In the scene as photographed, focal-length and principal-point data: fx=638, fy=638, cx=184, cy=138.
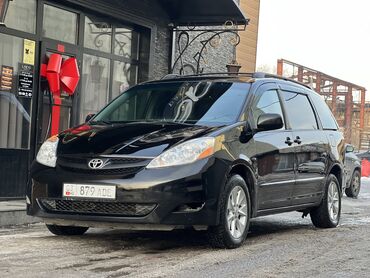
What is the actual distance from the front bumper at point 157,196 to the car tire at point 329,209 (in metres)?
2.72

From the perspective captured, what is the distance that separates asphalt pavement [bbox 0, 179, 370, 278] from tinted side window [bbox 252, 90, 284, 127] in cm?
139

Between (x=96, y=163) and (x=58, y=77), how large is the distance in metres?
4.72

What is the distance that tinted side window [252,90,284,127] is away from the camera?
678 centimetres

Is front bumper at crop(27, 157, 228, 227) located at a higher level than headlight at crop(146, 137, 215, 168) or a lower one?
lower

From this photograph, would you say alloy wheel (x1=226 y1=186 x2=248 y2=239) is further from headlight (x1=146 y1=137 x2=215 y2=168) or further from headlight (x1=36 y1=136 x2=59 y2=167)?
headlight (x1=36 y1=136 x2=59 y2=167)

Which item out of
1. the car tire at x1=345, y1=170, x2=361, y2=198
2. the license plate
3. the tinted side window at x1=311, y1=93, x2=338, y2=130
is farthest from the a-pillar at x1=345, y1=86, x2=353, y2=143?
the license plate

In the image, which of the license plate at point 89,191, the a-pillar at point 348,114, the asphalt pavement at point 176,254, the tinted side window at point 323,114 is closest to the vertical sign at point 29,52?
the asphalt pavement at point 176,254

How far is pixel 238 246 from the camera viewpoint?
20.3ft

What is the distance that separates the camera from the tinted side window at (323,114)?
852cm

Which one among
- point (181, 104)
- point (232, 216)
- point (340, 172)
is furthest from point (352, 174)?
point (232, 216)

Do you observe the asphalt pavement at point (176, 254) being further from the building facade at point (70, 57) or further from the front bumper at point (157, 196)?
the building facade at point (70, 57)

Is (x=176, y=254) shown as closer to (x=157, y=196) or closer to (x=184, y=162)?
(x=157, y=196)

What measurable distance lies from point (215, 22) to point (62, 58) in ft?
11.4

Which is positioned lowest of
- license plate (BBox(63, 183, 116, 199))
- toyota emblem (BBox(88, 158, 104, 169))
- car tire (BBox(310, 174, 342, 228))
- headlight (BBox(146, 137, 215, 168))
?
car tire (BBox(310, 174, 342, 228))
